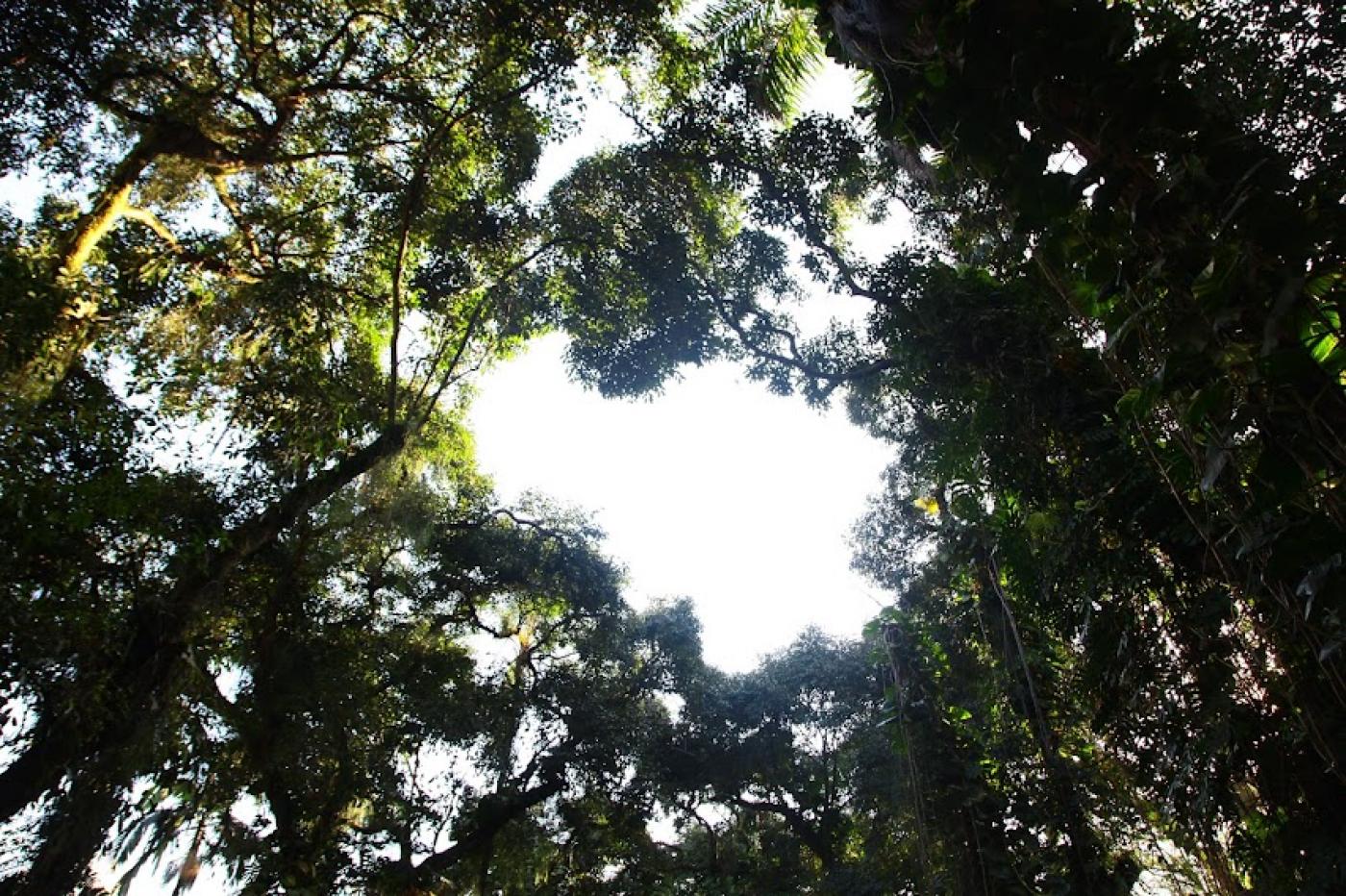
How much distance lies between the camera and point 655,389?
992cm

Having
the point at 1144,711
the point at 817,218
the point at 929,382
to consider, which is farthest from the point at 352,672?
the point at 817,218

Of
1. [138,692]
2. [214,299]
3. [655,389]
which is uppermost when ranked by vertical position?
[655,389]

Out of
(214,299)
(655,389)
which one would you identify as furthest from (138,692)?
(655,389)

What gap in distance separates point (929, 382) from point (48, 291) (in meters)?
6.29

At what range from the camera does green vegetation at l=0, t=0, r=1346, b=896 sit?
1.54 m

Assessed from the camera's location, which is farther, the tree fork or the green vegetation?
the tree fork

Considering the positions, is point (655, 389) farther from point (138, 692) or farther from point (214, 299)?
point (138, 692)

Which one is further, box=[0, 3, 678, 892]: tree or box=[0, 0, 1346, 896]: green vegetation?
box=[0, 3, 678, 892]: tree

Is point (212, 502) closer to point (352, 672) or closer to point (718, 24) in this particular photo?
point (352, 672)

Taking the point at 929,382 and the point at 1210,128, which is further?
the point at 929,382

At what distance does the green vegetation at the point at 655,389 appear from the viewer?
60.7 inches

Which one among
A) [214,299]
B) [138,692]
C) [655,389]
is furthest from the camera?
[655,389]

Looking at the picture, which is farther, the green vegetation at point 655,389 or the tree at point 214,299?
the tree at point 214,299

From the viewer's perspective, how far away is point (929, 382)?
498 centimetres
